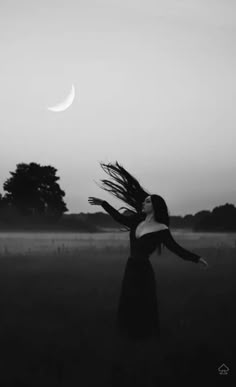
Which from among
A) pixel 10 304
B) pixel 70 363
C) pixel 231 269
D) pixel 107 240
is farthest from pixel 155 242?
pixel 107 240

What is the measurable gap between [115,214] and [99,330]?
1807mm

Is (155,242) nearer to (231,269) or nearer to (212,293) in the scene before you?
(212,293)

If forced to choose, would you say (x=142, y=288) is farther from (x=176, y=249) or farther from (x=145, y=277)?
(x=176, y=249)

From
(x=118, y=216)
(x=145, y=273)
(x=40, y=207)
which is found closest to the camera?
(x=145, y=273)

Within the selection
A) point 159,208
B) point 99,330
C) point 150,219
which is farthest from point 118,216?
point 99,330

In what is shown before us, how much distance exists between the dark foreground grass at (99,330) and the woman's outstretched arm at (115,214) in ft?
5.53

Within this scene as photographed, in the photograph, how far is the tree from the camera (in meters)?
29.3

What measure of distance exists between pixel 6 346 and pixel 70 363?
1.09m

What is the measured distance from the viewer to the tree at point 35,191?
2933cm

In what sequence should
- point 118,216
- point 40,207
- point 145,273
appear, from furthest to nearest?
point 40,207 → point 118,216 → point 145,273

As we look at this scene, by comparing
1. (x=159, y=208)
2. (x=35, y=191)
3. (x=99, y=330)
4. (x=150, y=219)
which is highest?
(x=35, y=191)

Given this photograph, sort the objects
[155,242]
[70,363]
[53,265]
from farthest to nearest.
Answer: [53,265], [155,242], [70,363]

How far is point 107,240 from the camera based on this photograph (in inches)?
866

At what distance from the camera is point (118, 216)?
21.3 ft
